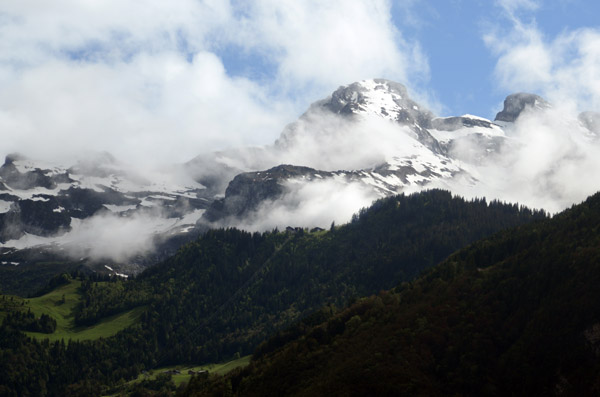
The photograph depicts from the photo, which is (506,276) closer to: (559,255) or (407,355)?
(559,255)

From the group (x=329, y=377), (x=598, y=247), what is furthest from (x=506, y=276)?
(x=329, y=377)

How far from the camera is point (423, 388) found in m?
158

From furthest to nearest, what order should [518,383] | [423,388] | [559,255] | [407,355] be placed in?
[559,255], [407,355], [423,388], [518,383]

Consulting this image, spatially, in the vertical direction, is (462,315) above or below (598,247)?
below

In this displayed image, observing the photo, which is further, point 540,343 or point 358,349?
point 358,349

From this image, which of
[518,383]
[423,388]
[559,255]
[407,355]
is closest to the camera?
[518,383]

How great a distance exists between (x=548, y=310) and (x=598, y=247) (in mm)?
29488

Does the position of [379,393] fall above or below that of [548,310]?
below

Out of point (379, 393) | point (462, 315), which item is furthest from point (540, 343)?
point (379, 393)

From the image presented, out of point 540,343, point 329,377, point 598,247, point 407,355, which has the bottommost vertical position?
point 329,377

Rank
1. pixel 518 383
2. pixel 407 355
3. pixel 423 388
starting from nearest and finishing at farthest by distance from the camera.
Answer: pixel 518 383 < pixel 423 388 < pixel 407 355

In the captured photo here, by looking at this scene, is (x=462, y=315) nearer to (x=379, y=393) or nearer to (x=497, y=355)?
(x=497, y=355)

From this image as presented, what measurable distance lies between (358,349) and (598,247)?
80761 mm

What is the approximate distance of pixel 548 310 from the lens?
16425cm
